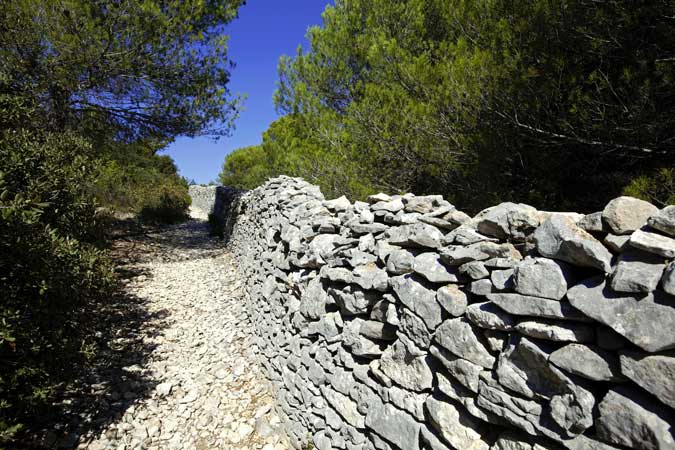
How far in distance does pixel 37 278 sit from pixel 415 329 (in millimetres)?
3342

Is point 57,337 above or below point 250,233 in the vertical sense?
below

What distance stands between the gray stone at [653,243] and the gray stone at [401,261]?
1.35 meters

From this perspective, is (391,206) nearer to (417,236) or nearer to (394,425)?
(417,236)

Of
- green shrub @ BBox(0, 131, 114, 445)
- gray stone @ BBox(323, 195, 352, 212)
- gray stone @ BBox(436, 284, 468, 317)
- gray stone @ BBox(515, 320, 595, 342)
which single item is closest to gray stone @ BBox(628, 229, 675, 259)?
gray stone @ BBox(515, 320, 595, 342)

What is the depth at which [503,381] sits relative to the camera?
181 centimetres

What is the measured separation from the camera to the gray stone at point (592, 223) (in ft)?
5.42

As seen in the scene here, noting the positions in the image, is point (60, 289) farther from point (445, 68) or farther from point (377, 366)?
point (445, 68)

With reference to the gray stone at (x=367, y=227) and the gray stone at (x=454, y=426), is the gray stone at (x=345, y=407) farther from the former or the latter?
the gray stone at (x=367, y=227)

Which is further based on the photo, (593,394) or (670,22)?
(670,22)

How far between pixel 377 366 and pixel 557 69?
383cm

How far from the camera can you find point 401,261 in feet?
8.53

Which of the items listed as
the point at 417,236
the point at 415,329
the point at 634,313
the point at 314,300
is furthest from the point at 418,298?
the point at 314,300

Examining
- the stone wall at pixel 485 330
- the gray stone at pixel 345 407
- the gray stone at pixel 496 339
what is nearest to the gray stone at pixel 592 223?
the stone wall at pixel 485 330

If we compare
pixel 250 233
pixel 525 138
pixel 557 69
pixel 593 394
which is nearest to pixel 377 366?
pixel 593 394
